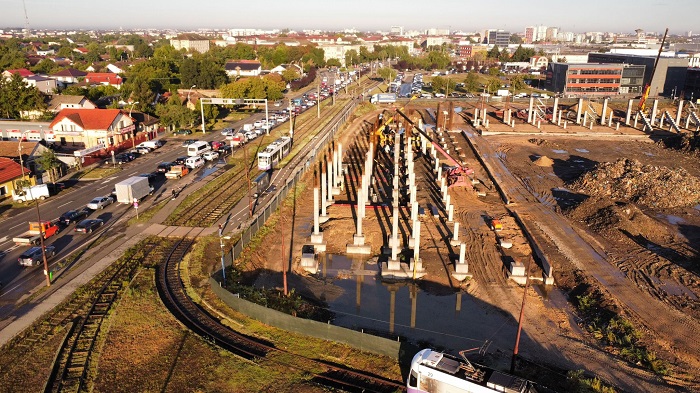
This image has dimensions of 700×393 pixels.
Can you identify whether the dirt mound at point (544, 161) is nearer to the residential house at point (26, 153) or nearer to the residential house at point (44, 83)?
the residential house at point (26, 153)

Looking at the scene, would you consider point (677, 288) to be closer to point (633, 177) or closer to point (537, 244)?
point (537, 244)

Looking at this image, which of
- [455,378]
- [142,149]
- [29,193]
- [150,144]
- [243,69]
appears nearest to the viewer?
[455,378]

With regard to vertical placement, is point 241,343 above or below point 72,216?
below

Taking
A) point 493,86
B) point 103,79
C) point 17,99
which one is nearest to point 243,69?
point 103,79

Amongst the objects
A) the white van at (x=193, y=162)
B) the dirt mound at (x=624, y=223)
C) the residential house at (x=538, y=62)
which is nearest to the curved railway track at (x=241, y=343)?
the white van at (x=193, y=162)

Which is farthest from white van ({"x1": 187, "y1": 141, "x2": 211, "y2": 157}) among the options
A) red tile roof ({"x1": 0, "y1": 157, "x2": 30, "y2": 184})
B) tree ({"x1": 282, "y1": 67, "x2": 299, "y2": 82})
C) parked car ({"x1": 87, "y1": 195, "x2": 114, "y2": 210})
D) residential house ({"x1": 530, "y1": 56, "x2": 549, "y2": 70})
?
residential house ({"x1": 530, "y1": 56, "x2": 549, "y2": 70})

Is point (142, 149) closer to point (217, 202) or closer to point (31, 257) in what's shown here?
point (217, 202)
